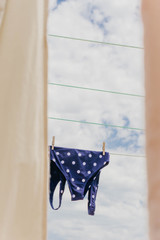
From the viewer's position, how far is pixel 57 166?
3047mm

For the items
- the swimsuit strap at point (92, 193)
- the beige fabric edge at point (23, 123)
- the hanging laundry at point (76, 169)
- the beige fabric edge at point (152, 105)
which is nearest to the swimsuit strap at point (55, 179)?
the hanging laundry at point (76, 169)

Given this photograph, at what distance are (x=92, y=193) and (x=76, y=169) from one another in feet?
1.17

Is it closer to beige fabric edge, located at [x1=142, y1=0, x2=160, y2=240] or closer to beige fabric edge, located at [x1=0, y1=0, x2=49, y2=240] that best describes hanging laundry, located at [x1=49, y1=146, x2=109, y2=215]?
beige fabric edge, located at [x1=0, y1=0, x2=49, y2=240]

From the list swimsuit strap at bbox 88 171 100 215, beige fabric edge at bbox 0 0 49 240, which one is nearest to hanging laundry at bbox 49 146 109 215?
swimsuit strap at bbox 88 171 100 215

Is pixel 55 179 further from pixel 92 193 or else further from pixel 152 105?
pixel 152 105

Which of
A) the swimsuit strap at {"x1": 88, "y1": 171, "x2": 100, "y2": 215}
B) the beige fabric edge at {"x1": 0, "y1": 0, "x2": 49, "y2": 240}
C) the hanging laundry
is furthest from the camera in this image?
the swimsuit strap at {"x1": 88, "y1": 171, "x2": 100, "y2": 215}

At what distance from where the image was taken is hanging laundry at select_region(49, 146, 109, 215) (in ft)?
10.0

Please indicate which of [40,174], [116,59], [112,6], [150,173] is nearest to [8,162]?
[40,174]

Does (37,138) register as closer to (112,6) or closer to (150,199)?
(150,199)

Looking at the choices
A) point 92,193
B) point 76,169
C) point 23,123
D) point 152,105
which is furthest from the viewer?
point 92,193

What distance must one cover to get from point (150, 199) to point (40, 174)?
0.34 metres

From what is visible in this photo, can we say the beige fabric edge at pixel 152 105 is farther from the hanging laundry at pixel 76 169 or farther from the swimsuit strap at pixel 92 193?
the swimsuit strap at pixel 92 193

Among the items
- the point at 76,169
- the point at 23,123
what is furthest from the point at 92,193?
the point at 23,123

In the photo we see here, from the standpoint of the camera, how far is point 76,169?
310 cm
